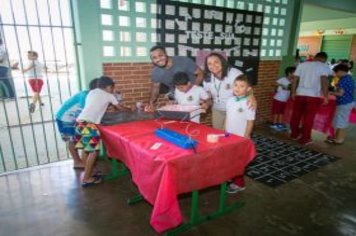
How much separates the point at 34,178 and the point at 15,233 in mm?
1034

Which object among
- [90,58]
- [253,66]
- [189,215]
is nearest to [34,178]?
[90,58]

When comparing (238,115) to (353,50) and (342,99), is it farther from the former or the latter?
(353,50)

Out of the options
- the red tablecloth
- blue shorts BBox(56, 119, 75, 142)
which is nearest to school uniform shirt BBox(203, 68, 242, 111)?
the red tablecloth

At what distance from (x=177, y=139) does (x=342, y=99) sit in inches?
145

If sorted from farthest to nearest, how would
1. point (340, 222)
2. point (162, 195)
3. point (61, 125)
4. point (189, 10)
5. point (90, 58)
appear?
point (189, 10) < point (90, 58) < point (61, 125) < point (340, 222) < point (162, 195)

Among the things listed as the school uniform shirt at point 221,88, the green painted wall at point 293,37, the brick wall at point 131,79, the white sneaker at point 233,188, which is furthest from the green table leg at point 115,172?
the green painted wall at point 293,37

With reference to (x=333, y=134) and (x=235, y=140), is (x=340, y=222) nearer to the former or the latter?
(x=235, y=140)

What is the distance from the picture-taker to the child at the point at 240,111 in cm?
252

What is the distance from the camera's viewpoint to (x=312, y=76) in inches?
166

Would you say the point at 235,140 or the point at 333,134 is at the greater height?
the point at 235,140

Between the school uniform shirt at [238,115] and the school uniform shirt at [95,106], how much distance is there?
128 centimetres

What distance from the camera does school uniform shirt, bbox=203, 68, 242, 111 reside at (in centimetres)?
287

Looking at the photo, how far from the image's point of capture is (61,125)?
3049 mm

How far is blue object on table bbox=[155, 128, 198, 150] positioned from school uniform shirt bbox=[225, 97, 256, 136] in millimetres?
728
